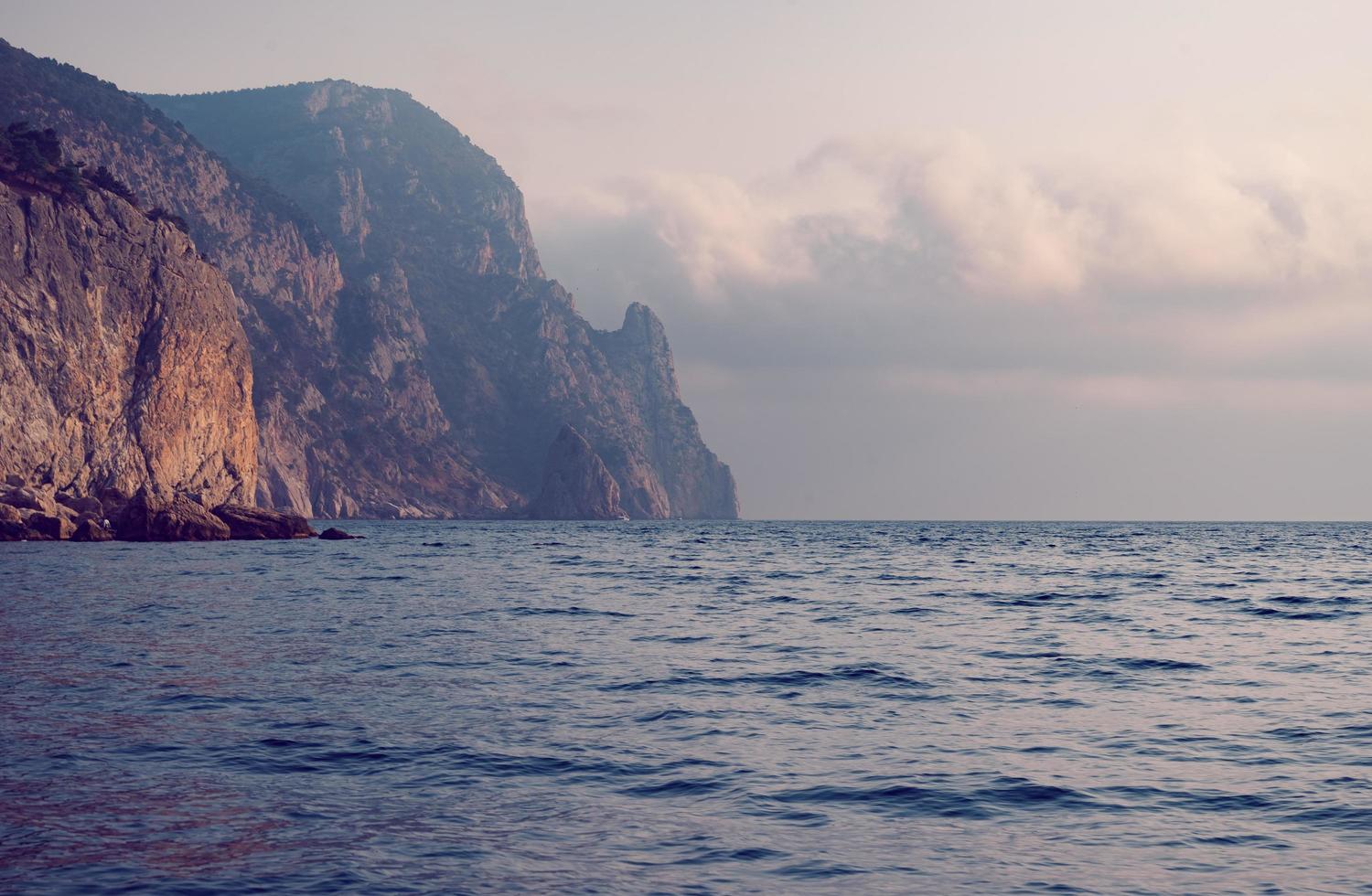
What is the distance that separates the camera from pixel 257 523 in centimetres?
9050

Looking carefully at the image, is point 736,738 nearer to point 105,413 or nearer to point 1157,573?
point 1157,573

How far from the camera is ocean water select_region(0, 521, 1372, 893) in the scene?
9.42 metres

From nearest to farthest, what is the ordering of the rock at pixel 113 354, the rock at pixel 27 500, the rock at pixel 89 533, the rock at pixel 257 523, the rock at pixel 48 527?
the rock at pixel 48 527
the rock at pixel 89 533
the rock at pixel 27 500
the rock at pixel 113 354
the rock at pixel 257 523

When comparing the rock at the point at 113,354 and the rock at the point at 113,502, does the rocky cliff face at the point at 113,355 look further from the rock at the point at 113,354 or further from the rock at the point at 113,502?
the rock at the point at 113,502

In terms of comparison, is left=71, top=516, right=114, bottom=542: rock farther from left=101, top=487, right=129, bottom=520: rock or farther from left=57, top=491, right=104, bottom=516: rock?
left=101, top=487, right=129, bottom=520: rock

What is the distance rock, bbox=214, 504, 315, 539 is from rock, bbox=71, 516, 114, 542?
37.1 ft

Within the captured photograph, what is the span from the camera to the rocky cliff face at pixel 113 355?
8669 cm

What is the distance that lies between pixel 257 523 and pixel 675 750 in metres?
84.0

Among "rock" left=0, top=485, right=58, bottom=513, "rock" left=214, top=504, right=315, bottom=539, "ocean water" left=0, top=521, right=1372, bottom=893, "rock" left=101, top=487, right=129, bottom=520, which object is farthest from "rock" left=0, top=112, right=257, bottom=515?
"ocean water" left=0, top=521, right=1372, bottom=893

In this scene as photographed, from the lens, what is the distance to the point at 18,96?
7288 inches

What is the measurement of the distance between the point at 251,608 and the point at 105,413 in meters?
75.3

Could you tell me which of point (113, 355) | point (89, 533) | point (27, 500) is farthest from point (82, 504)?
point (113, 355)

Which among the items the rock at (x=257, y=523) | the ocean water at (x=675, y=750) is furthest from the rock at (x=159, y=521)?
the ocean water at (x=675, y=750)

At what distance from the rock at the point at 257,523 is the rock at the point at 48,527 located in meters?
13.2
